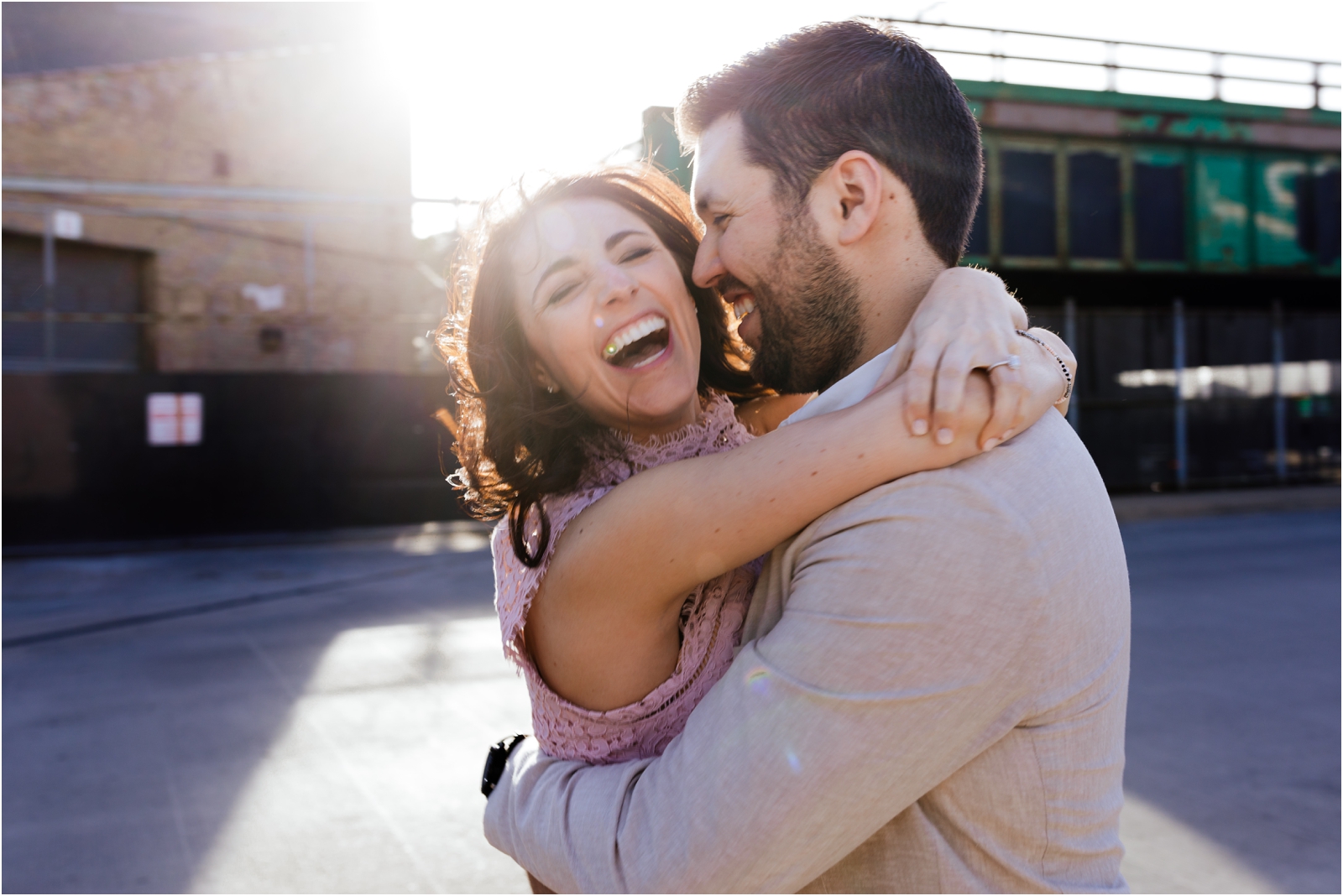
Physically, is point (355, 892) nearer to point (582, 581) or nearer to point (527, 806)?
point (527, 806)

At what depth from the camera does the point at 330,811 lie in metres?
4.29

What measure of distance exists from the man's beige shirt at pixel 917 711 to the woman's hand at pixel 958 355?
0.05 meters

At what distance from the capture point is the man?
44.4 inches

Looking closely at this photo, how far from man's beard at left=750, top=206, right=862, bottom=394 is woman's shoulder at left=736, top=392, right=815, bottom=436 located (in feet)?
2.46

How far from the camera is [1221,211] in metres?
16.1

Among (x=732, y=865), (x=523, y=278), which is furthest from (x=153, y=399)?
(x=732, y=865)

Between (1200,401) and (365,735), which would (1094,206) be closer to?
(1200,401)

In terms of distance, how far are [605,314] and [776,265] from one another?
17.3 inches

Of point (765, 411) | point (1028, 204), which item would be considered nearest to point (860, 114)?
point (765, 411)

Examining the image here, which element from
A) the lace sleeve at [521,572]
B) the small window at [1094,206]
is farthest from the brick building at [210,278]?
the lace sleeve at [521,572]

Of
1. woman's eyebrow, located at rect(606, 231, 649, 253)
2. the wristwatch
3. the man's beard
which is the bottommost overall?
the wristwatch

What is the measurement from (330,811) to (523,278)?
315cm

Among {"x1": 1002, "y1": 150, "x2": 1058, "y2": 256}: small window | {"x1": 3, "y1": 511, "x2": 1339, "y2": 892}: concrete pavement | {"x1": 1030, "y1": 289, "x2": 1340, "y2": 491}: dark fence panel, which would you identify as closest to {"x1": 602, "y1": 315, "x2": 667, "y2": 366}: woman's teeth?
{"x1": 3, "y1": 511, "x2": 1339, "y2": 892}: concrete pavement

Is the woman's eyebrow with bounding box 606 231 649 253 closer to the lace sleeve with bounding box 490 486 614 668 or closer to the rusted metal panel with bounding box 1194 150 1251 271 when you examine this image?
the lace sleeve with bounding box 490 486 614 668
